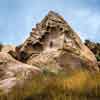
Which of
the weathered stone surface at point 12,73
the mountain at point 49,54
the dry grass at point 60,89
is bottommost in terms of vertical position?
the dry grass at point 60,89

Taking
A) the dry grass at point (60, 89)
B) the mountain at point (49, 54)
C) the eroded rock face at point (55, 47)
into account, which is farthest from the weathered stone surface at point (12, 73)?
the eroded rock face at point (55, 47)

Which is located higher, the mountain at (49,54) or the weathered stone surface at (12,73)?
the mountain at (49,54)

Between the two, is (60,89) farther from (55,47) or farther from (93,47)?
(93,47)

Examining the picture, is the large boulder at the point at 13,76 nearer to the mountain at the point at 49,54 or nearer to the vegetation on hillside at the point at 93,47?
the mountain at the point at 49,54

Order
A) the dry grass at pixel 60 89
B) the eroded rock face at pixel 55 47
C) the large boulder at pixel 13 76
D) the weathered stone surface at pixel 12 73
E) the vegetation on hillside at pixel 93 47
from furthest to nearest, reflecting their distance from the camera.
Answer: the vegetation on hillside at pixel 93 47
the eroded rock face at pixel 55 47
the weathered stone surface at pixel 12 73
the large boulder at pixel 13 76
the dry grass at pixel 60 89

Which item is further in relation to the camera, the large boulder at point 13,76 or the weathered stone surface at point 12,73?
Answer: the weathered stone surface at point 12,73

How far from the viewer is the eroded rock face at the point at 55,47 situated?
1554 centimetres

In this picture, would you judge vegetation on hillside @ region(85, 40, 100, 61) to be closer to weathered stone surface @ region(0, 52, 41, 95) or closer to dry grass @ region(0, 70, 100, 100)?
weathered stone surface @ region(0, 52, 41, 95)

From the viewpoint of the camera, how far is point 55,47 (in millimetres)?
16359

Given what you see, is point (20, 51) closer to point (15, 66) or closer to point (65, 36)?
point (65, 36)

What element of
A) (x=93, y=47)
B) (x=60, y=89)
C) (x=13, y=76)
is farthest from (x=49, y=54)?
(x=60, y=89)

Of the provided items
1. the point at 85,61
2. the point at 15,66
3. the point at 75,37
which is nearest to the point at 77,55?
the point at 85,61

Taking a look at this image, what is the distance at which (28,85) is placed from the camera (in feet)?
27.9

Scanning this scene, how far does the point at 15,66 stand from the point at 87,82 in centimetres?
425
